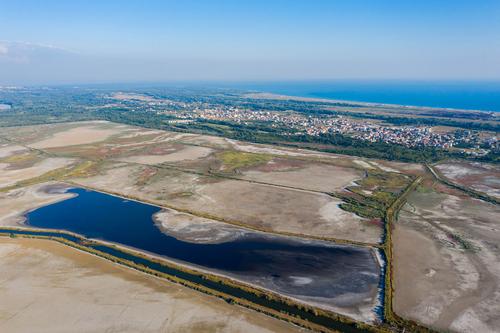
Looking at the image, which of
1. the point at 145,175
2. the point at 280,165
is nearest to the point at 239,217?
the point at 145,175

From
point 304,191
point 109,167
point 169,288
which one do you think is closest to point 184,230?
point 169,288

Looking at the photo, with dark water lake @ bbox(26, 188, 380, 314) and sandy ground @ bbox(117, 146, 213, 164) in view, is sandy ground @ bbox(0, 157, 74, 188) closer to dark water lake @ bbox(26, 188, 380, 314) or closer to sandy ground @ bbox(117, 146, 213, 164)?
sandy ground @ bbox(117, 146, 213, 164)

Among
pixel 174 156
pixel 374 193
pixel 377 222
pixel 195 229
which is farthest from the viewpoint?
pixel 174 156

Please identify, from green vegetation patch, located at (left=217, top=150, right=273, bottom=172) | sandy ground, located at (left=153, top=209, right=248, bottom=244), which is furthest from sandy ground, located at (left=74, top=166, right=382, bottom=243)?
green vegetation patch, located at (left=217, top=150, right=273, bottom=172)

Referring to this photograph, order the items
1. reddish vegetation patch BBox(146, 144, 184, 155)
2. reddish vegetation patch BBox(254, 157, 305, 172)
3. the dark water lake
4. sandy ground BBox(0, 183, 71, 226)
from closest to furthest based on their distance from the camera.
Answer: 1. the dark water lake
2. sandy ground BBox(0, 183, 71, 226)
3. reddish vegetation patch BBox(254, 157, 305, 172)
4. reddish vegetation patch BBox(146, 144, 184, 155)

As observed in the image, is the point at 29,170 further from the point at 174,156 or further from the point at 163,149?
the point at 163,149

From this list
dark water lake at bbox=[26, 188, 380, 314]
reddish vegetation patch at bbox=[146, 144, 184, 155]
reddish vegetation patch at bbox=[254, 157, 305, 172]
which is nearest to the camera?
dark water lake at bbox=[26, 188, 380, 314]
